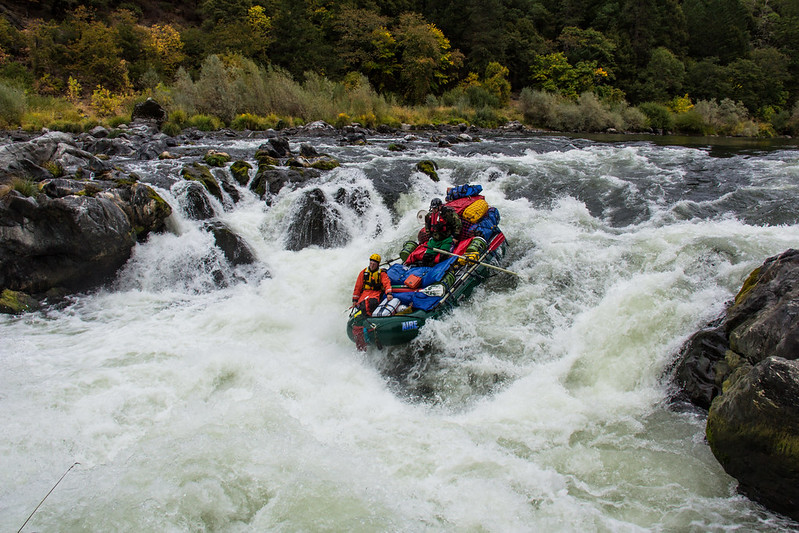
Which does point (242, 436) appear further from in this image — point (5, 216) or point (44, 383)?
point (5, 216)

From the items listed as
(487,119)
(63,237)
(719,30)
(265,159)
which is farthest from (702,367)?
(719,30)

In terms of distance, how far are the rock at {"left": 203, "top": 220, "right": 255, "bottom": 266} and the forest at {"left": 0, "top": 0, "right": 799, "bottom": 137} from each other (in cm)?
974

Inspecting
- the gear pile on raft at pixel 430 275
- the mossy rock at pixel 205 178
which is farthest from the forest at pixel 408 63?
the gear pile on raft at pixel 430 275

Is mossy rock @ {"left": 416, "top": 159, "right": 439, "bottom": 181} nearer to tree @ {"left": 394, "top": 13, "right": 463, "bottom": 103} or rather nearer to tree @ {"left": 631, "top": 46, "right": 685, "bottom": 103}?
tree @ {"left": 394, "top": 13, "right": 463, "bottom": 103}

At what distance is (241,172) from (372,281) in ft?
18.8

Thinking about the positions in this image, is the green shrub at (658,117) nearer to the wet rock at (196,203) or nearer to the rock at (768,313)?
the rock at (768,313)

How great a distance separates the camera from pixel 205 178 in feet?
30.7

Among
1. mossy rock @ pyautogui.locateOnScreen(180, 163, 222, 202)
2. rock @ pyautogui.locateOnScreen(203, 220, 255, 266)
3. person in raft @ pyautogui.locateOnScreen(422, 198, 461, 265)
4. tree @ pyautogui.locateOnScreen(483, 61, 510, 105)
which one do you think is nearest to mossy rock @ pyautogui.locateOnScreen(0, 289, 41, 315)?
rock @ pyautogui.locateOnScreen(203, 220, 255, 266)

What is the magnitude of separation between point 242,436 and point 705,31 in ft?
147

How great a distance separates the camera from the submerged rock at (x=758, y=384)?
2906 millimetres

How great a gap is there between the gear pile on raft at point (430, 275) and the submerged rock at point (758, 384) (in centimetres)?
282

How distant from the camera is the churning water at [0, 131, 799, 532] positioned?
3326 mm

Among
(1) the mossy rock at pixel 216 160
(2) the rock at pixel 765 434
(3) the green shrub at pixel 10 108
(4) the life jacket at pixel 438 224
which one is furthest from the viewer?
(3) the green shrub at pixel 10 108

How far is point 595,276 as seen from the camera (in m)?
6.34
